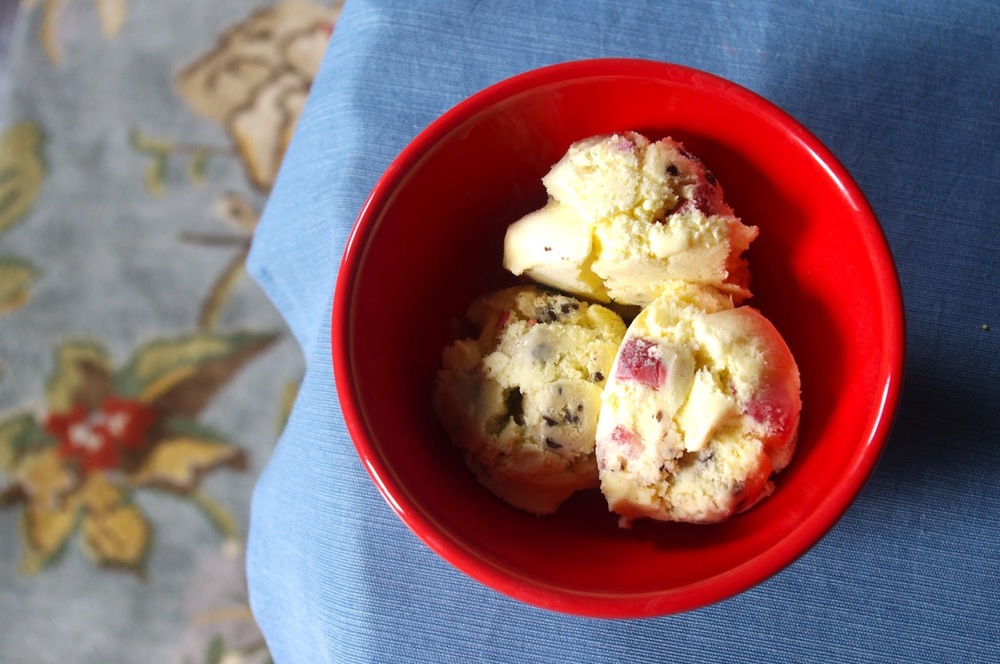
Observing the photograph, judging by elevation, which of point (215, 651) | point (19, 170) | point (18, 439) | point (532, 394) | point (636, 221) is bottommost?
point (215, 651)

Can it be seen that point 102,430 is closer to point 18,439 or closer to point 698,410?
point 18,439

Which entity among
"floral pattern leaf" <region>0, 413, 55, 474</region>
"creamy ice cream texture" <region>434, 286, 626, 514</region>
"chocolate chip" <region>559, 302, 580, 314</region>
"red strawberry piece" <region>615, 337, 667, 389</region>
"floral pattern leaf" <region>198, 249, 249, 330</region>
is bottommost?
"floral pattern leaf" <region>0, 413, 55, 474</region>

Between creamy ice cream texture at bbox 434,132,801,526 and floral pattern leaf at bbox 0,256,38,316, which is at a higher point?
creamy ice cream texture at bbox 434,132,801,526

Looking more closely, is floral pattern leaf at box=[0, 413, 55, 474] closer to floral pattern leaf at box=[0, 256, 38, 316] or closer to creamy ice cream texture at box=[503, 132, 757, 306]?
floral pattern leaf at box=[0, 256, 38, 316]

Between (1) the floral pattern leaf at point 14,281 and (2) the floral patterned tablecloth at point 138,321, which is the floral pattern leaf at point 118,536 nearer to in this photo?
(2) the floral patterned tablecloth at point 138,321

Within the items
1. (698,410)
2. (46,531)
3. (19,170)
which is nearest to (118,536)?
(46,531)

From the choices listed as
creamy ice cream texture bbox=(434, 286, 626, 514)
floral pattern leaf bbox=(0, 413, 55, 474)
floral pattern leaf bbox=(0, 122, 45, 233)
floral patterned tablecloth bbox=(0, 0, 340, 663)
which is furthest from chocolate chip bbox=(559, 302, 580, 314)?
floral pattern leaf bbox=(0, 122, 45, 233)
